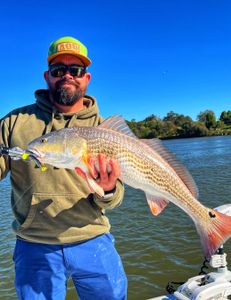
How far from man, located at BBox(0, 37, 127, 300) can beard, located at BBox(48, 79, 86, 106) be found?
10 mm

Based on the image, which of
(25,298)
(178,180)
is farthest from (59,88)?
(25,298)

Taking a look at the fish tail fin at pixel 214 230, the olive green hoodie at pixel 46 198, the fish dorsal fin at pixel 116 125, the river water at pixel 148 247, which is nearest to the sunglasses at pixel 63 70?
the olive green hoodie at pixel 46 198

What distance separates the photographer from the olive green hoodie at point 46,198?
3.50m

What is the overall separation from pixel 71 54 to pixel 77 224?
1.73 meters

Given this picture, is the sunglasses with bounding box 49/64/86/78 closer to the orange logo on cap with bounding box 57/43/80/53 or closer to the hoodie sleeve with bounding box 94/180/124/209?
the orange logo on cap with bounding box 57/43/80/53

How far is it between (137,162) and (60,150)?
28.5 inches

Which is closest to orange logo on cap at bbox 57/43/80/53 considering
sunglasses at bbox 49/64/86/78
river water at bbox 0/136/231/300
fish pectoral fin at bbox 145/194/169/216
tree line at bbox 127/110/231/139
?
sunglasses at bbox 49/64/86/78

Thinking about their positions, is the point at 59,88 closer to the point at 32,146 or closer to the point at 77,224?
the point at 32,146

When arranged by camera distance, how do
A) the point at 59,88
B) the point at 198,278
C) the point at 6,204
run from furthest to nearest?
the point at 6,204, the point at 198,278, the point at 59,88

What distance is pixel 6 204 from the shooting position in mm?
18281

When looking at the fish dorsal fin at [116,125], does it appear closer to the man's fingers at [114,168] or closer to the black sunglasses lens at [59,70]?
the man's fingers at [114,168]

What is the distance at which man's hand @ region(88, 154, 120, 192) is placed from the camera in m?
3.27

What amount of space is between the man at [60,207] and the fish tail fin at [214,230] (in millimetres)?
909

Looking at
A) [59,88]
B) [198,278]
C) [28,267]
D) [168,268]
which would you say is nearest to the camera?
[28,267]
